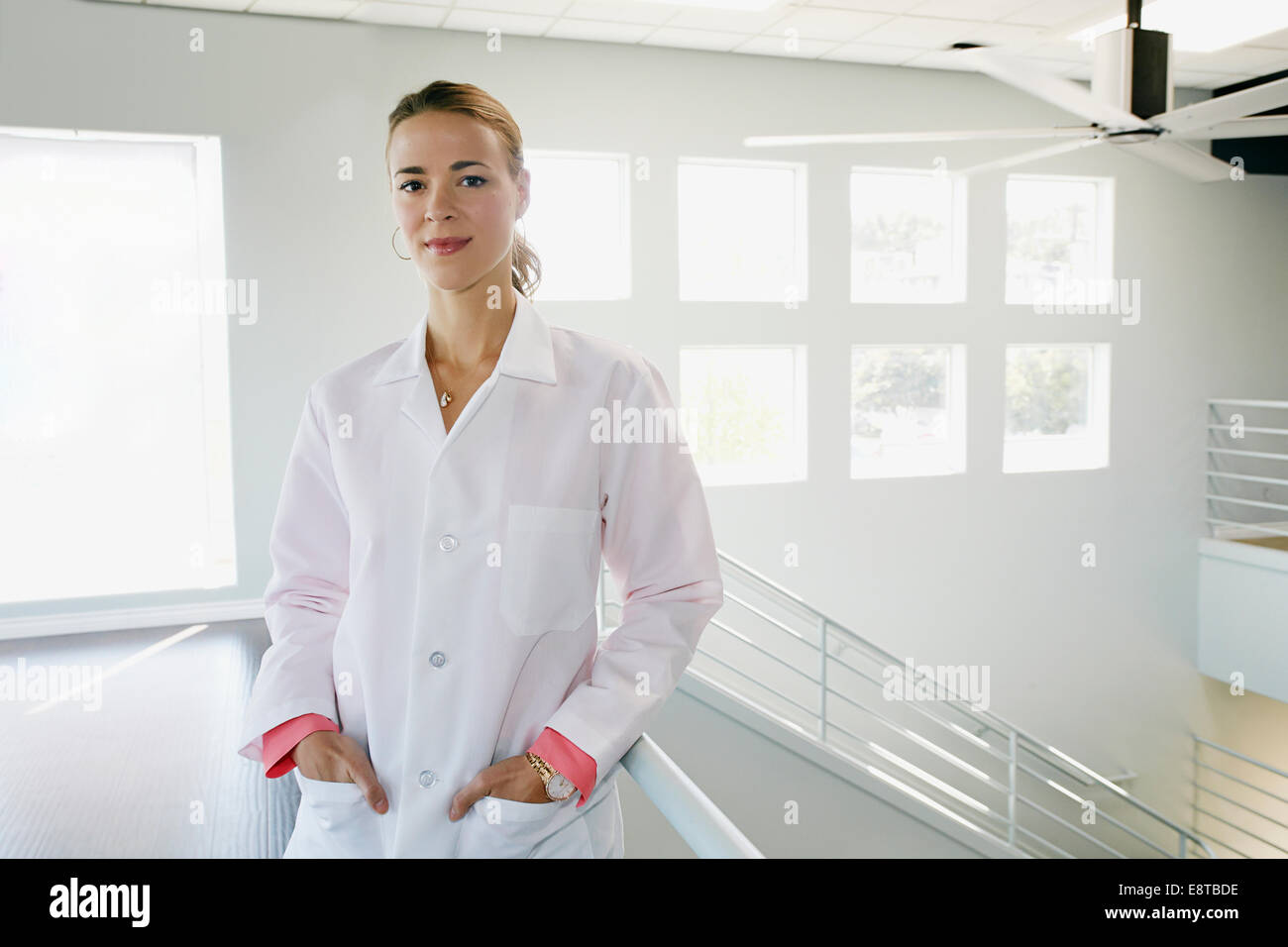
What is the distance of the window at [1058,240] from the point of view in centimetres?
652

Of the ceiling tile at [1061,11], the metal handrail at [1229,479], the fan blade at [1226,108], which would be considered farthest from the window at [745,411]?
the metal handrail at [1229,479]

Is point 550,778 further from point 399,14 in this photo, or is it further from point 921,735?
point 921,735

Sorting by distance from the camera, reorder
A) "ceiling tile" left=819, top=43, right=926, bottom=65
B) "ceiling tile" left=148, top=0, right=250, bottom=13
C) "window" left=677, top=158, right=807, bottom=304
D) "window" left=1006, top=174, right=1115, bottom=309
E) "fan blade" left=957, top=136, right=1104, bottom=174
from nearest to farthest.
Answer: "fan blade" left=957, top=136, right=1104, bottom=174, "ceiling tile" left=148, top=0, right=250, bottom=13, "ceiling tile" left=819, top=43, right=926, bottom=65, "window" left=677, top=158, right=807, bottom=304, "window" left=1006, top=174, right=1115, bottom=309

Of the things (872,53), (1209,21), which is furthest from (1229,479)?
(872,53)

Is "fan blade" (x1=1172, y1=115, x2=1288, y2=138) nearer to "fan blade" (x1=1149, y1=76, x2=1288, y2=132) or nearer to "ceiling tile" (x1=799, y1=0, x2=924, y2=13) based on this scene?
"fan blade" (x1=1149, y1=76, x2=1288, y2=132)

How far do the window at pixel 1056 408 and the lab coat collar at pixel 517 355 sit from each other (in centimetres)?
583

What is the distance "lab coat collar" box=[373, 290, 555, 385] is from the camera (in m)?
1.17

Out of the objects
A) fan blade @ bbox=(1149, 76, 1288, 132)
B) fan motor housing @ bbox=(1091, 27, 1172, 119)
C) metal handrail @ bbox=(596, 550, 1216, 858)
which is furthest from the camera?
metal handrail @ bbox=(596, 550, 1216, 858)

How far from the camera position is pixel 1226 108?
9.57 ft

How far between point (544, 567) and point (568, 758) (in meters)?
0.21

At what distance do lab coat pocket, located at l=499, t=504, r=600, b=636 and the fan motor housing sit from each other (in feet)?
9.19

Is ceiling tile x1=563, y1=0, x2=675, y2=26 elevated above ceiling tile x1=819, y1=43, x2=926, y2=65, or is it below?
below

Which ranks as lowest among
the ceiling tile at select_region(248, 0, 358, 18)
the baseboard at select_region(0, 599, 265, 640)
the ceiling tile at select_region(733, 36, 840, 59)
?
the baseboard at select_region(0, 599, 265, 640)

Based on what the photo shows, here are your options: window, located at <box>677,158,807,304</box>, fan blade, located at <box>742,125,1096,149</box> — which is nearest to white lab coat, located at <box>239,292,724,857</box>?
fan blade, located at <box>742,125,1096,149</box>
